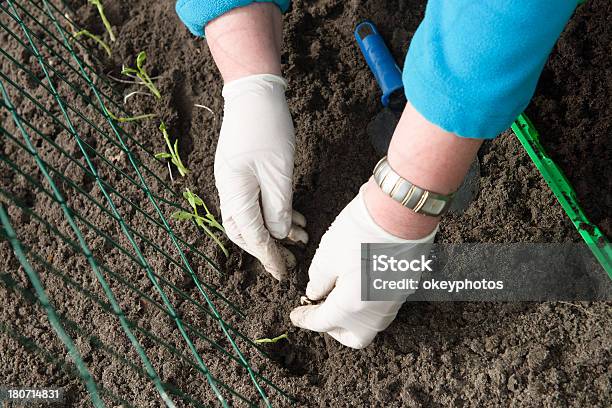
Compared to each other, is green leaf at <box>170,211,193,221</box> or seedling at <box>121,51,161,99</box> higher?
seedling at <box>121,51,161,99</box>

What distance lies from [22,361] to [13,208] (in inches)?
22.7

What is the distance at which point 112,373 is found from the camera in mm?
1782

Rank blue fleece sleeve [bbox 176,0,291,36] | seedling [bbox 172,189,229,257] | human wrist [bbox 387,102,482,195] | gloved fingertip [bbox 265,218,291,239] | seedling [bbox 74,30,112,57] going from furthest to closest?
seedling [bbox 74,30,112,57] → seedling [bbox 172,189,229,257] → gloved fingertip [bbox 265,218,291,239] → blue fleece sleeve [bbox 176,0,291,36] → human wrist [bbox 387,102,482,195]

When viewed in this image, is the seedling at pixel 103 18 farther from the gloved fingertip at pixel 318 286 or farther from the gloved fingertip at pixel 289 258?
the gloved fingertip at pixel 318 286

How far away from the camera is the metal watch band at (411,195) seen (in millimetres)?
1333

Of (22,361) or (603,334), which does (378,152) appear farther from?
(22,361)

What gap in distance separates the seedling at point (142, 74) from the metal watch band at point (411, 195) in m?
1.03

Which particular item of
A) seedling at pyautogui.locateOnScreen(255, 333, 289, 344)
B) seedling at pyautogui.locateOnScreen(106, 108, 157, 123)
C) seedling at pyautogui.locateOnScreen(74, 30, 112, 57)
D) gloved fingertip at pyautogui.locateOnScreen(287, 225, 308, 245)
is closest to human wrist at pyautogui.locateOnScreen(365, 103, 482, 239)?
gloved fingertip at pyautogui.locateOnScreen(287, 225, 308, 245)

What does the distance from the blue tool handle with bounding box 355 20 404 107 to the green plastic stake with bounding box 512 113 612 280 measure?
397 millimetres

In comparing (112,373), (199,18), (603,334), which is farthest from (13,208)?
(603,334)

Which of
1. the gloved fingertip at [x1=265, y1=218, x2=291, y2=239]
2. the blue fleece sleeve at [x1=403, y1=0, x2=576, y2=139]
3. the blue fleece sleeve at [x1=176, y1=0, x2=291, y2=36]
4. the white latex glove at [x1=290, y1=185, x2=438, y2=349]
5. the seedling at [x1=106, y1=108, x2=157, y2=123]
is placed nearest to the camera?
the blue fleece sleeve at [x1=403, y1=0, x2=576, y2=139]

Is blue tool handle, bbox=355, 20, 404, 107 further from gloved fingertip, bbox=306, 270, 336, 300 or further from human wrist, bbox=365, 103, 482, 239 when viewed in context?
gloved fingertip, bbox=306, 270, 336, 300

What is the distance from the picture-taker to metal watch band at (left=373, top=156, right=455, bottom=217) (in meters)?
1.33

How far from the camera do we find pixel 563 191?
165 cm
